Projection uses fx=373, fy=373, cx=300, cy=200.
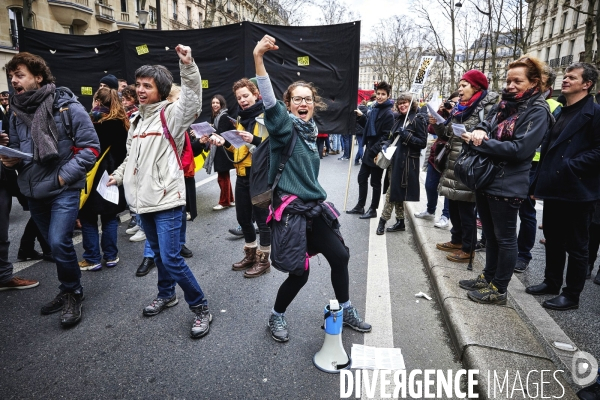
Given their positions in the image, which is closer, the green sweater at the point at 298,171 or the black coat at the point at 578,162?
the green sweater at the point at 298,171

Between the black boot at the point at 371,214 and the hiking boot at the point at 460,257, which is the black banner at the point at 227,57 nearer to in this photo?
the black boot at the point at 371,214

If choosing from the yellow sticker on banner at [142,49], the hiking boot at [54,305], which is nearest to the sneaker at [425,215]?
the hiking boot at [54,305]

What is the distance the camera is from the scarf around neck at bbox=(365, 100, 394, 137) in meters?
5.95

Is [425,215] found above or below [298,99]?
below

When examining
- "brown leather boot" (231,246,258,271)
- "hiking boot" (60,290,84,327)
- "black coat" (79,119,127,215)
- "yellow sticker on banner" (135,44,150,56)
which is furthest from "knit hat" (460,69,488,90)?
"yellow sticker on banner" (135,44,150,56)

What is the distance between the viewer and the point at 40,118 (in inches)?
116

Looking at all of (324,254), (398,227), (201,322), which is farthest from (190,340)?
(398,227)

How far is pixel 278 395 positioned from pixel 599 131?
11.1ft

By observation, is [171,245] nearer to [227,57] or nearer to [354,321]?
[354,321]

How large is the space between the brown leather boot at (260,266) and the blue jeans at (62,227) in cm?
159

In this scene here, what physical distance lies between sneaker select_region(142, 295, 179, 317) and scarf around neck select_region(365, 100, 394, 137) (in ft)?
13.3

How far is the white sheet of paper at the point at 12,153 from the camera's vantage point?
2.77 metres

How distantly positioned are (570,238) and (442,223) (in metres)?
2.15

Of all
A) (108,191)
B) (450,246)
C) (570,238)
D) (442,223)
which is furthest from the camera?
(442,223)
